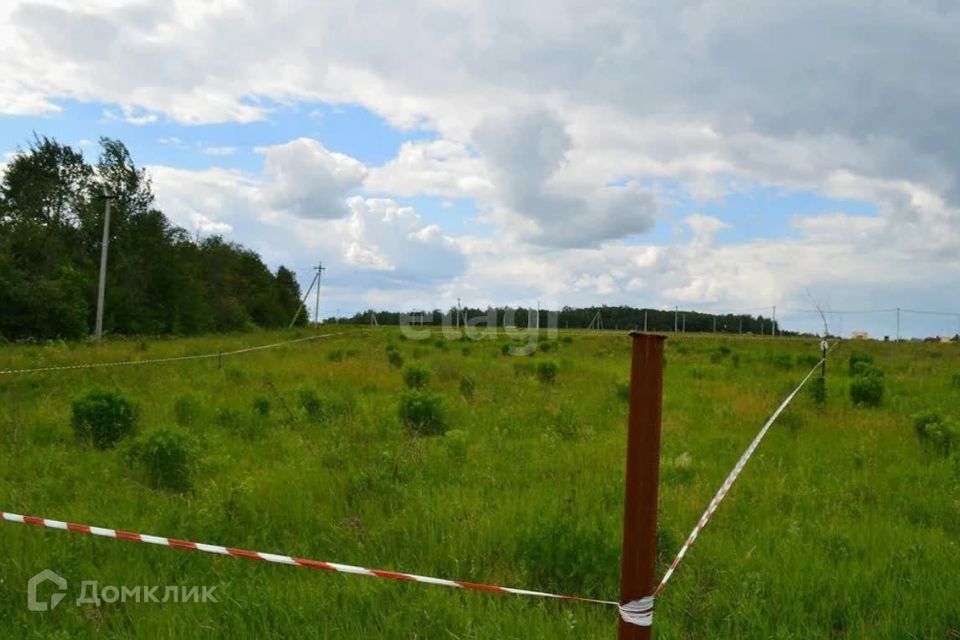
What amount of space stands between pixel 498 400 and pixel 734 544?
6812 mm

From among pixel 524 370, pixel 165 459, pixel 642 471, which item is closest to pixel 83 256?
pixel 524 370

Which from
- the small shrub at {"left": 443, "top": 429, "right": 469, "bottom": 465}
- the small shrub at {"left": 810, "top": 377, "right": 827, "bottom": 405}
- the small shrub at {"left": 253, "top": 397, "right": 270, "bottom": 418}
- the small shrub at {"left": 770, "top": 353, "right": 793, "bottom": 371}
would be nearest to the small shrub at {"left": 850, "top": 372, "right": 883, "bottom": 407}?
the small shrub at {"left": 810, "top": 377, "right": 827, "bottom": 405}

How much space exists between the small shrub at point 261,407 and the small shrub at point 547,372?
6.15m

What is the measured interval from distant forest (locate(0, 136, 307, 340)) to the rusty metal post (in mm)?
35177

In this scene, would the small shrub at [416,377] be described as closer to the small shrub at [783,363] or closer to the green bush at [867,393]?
the green bush at [867,393]

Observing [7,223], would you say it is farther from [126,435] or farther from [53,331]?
[126,435]

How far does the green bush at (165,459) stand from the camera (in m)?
6.11

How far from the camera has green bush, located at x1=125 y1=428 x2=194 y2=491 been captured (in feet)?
20.0

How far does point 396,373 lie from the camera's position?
15.1m

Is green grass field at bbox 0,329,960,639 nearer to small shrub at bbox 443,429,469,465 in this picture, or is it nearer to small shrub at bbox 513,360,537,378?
small shrub at bbox 443,429,469,465

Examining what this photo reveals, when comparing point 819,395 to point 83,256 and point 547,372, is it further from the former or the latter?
point 83,256

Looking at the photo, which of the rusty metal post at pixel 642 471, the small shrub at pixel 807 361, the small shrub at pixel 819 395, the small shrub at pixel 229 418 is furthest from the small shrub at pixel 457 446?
the small shrub at pixel 807 361

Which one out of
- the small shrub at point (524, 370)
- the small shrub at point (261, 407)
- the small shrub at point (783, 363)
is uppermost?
the small shrub at point (783, 363)

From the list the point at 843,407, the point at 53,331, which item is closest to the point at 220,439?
the point at 843,407
